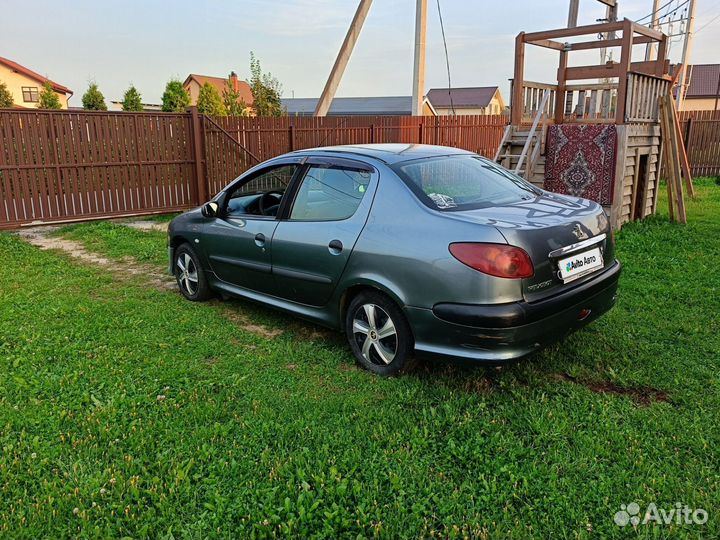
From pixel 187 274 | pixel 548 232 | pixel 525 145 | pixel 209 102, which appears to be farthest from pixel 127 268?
pixel 209 102

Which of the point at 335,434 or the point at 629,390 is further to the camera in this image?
the point at 629,390

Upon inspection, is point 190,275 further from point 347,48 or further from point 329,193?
point 347,48

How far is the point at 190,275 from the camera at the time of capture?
5.42 m

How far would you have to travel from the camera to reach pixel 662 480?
8.27ft

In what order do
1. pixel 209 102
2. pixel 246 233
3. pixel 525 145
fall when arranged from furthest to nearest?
pixel 209 102, pixel 525 145, pixel 246 233

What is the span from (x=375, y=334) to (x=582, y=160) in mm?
6001

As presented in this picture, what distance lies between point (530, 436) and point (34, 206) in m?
9.57

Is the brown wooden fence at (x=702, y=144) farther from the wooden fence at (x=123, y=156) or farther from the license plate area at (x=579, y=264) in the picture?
the license plate area at (x=579, y=264)

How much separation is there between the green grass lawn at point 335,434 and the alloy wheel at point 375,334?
161 mm

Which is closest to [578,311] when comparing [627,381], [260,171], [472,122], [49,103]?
[627,381]

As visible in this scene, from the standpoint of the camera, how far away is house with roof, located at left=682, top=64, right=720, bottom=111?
172 ft

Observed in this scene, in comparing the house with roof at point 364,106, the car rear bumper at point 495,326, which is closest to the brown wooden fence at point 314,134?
the car rear bumper at point 495,326

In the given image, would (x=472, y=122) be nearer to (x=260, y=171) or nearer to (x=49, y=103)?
(x=260, y=171)

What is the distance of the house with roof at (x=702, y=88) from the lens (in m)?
52.4
